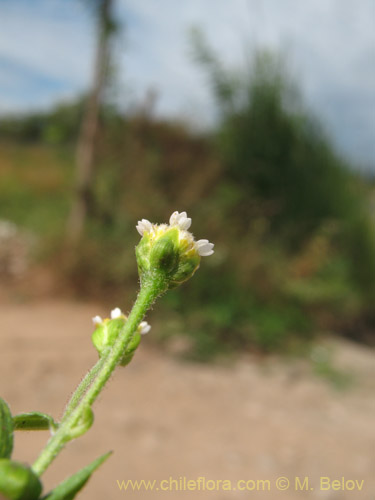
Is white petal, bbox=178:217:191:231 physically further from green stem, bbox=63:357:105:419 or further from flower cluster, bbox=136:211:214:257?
green stem, bbox=63:357:105:419

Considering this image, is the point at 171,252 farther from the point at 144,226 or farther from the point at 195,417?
the point at 195,417

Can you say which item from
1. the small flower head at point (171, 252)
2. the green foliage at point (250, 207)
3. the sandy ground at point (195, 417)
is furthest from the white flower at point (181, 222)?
the green foliage at point (250, 207)

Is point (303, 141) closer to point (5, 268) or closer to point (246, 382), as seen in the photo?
point (246, 382)

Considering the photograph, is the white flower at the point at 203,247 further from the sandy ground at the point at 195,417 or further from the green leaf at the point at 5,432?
the sandy ground at the point at 195,417

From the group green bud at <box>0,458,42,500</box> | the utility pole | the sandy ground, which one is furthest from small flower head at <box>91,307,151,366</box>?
the utility pole

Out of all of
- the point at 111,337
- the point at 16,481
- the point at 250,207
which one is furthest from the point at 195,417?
the point at 16,481

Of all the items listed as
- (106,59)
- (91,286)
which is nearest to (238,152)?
(106,59)
